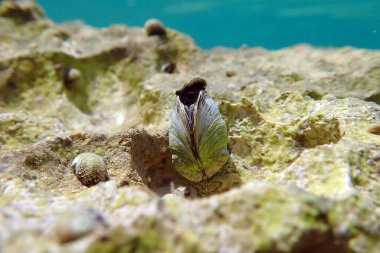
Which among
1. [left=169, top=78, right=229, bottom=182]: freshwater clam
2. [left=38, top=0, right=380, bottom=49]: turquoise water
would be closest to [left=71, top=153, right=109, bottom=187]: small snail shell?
[left=169, top=78, right=229, bottom=182]: freshwater clam

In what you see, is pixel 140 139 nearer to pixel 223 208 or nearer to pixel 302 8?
pixel 223 208

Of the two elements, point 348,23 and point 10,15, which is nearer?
point 10,15

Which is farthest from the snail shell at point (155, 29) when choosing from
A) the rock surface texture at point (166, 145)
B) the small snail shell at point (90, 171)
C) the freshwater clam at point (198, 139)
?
the small snail shell at point (90, 171)

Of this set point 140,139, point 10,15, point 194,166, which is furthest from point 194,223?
point 10,15

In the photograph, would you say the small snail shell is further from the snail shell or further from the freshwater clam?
the snail shell

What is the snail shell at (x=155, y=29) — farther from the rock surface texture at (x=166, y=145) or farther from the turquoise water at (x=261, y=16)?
the turquoise water at (x=261, y=16)
